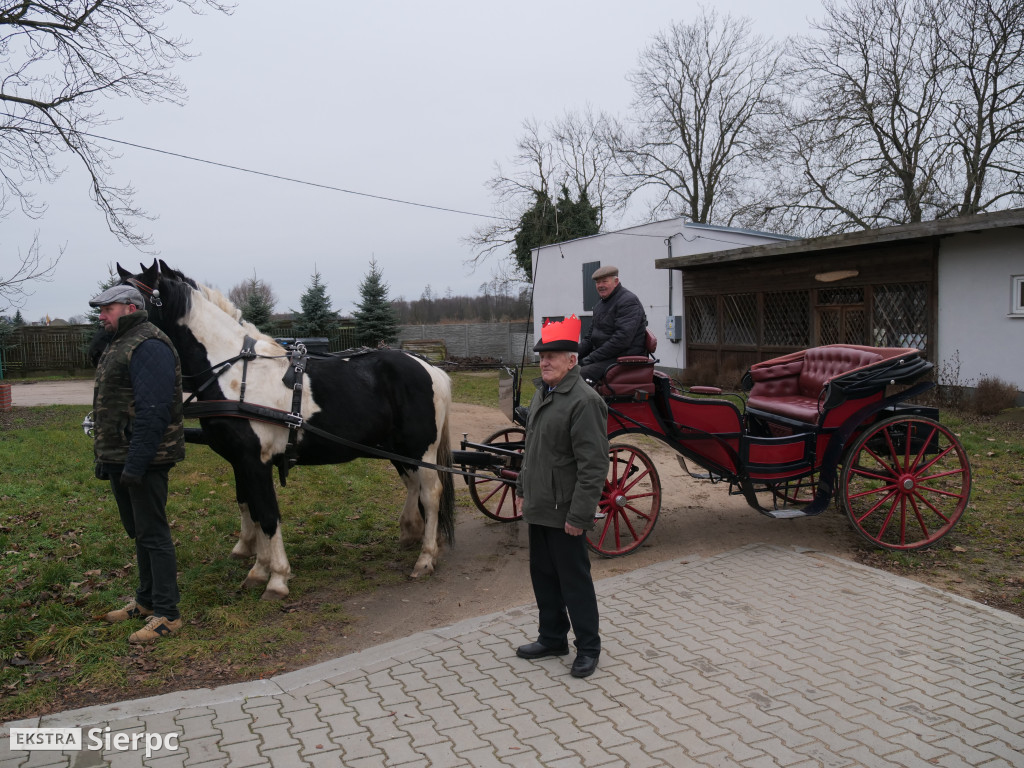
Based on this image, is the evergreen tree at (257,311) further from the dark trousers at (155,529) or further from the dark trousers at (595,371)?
the dark trousers at (155,529)

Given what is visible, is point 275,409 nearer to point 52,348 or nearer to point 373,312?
point 373,312

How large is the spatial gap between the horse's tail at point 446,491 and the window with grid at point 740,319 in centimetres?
1322

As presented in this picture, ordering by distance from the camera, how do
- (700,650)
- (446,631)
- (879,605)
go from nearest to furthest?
(700,650)
(446,631)
(879,605)

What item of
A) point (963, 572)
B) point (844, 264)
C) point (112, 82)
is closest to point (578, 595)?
point (963, 572)

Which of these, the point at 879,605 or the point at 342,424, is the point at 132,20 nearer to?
the point at 342,424

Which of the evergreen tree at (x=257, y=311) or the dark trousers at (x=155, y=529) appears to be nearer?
the dark trousers at (x=155, y=529)

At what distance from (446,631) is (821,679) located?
2.11 m

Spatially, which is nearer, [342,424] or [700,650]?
[700,650]

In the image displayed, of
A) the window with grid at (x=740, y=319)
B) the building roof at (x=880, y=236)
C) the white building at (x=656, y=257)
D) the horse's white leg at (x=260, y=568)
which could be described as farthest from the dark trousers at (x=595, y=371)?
the window with grid at (x=740, y=319)

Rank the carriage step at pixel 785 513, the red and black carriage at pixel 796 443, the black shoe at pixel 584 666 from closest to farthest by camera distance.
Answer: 1. the black shoe at pixel 584 666
2. the red and black carriage at pixel 796 443
3. the carriage step at pixel 785 513

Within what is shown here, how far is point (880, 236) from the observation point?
1269cm

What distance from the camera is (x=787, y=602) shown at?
15.4 ft

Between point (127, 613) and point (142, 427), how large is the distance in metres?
1.32

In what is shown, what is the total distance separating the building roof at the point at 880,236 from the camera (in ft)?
35.9
